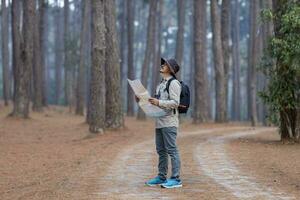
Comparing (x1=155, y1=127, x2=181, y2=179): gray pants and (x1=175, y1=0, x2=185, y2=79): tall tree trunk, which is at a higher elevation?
(x1=175, y1=0, x2=185, y2=79): tall tree trunk

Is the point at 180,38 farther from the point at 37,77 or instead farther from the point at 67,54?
the point at 67,54

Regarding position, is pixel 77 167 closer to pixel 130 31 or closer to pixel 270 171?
pixel 270 171

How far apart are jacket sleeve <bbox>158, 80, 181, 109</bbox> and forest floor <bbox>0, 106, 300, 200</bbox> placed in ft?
4.29

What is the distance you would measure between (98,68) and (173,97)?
11095mm

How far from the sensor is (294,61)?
16.0 meters

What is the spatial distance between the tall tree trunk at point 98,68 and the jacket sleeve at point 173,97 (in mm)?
10731

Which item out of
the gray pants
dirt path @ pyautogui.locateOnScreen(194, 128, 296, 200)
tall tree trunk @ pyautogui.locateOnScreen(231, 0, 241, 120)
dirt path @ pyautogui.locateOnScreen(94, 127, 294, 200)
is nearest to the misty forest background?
tall tree trunk @ pyautogui.locateOnScreen(231, 0, 241, 120)

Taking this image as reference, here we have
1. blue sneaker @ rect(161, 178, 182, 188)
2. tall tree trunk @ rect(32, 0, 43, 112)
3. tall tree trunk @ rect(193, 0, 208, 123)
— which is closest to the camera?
blue sneaker @ rect(161, 178, 182, 188)

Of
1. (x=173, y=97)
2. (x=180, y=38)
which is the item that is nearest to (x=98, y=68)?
(x=173, y=97)

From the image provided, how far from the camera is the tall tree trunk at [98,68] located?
1931 centimetres

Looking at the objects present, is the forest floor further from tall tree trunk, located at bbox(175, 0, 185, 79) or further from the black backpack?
tall tree trunk, located at bbox(175, 0, 185, 79)

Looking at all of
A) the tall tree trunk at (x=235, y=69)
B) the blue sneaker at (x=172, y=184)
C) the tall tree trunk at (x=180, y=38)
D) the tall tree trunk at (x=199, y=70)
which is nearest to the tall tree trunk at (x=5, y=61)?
the tall tree trunk at (x=180, y=38)

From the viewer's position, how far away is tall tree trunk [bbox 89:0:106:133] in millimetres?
19312

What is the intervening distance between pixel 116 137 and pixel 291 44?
21.8 ft
